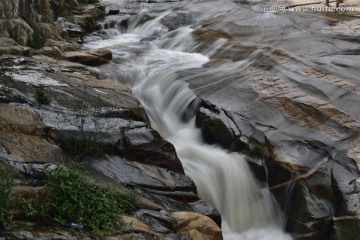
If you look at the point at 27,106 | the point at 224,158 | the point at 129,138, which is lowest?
the point at 224,158

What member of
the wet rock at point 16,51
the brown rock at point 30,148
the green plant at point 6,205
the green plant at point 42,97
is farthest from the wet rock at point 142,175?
the wet rock at point 16,51

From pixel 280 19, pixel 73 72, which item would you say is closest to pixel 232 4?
pixel 280 19

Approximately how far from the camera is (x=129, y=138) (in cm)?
643

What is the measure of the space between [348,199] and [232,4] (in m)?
13.5

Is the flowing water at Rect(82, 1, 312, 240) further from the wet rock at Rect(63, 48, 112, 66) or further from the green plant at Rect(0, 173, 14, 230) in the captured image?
the green plant at Rect(0, 173, 14, 230)

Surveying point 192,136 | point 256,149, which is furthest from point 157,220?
point 192,136

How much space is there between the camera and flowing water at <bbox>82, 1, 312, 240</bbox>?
690 cm

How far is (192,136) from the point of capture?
8367mm

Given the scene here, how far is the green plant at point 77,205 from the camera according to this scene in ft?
14.3

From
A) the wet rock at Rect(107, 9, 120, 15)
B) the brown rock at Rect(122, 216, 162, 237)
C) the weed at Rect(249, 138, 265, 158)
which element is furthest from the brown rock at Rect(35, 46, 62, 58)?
the wet rock at Rect(107, 9, 120, 15)

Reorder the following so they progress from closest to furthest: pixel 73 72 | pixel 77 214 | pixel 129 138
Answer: pixel 77 214 → pixel 129 138 → pixel 73 72

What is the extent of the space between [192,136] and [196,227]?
327 cm

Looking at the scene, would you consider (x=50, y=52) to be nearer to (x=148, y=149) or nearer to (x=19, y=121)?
(x=19, y=121)

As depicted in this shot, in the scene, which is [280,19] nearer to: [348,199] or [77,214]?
[348,199]
